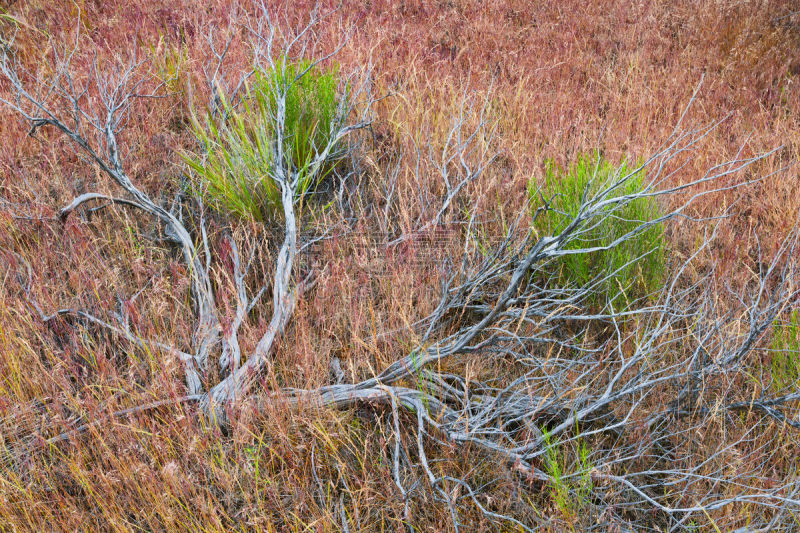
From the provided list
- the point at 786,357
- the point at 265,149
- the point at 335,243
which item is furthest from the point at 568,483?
the point at 265,149

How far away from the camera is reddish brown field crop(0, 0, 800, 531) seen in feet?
6.15

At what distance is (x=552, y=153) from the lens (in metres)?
3.66

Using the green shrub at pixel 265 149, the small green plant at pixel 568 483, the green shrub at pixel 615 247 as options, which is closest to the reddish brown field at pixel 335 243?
Answer: the small green plant at pixel 568 483

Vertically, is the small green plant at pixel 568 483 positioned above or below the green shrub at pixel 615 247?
below

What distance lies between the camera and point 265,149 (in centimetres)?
297

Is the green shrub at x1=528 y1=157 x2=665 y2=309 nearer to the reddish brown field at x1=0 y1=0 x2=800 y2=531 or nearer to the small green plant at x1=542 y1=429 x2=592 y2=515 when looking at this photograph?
the reddish brown field at x1=0 y1=0 x2=800 y2=531

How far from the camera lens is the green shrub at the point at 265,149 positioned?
2.91 meters

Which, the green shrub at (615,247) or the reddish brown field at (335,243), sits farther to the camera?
the green shrub at (615,247)

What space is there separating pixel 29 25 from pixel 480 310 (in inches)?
187

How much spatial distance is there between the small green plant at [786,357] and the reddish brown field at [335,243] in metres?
0.14

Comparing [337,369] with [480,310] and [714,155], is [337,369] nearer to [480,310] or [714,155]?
[480,310]

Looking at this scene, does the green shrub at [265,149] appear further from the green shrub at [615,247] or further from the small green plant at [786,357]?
the small green plant at [786,357]

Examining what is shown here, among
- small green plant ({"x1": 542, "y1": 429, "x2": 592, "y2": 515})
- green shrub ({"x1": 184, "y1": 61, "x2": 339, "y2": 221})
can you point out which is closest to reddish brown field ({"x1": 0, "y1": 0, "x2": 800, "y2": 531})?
small green plant ({"x1": 542, "y1": 429, "x2": 592, "y2": 515})

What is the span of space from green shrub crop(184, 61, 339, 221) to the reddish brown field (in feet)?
0.60
